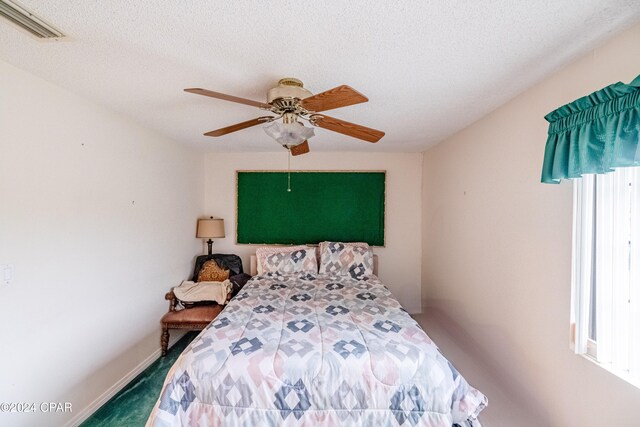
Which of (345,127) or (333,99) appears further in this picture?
(345,127)

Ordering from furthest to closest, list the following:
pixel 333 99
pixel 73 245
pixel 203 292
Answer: pixel 203 292 → pixel 73 245 → pixel 333 99

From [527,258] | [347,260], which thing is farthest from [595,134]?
[347,260]

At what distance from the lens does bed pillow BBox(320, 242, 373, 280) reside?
126 inches

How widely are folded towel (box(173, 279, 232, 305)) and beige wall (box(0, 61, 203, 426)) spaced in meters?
0.20

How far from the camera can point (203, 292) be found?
2947 millimetres

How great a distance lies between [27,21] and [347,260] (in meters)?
2.95

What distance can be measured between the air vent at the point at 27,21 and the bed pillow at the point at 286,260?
2.53 metres

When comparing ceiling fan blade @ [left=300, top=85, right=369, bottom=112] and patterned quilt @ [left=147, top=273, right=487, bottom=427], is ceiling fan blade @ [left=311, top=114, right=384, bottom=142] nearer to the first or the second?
ceiling fan blade @ [left=300, top=85, right=369, bottom=112]

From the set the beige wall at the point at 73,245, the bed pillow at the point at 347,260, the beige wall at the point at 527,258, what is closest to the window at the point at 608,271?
the beige wall at the point at 527,258

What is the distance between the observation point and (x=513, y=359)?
1.85 metres

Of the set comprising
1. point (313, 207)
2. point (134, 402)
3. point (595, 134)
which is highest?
point (595, 134)

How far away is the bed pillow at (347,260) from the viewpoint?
3203 millimetres

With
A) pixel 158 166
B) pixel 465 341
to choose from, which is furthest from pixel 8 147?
pixel 465 341

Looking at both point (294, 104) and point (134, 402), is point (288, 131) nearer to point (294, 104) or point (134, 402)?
point (294, 104)
